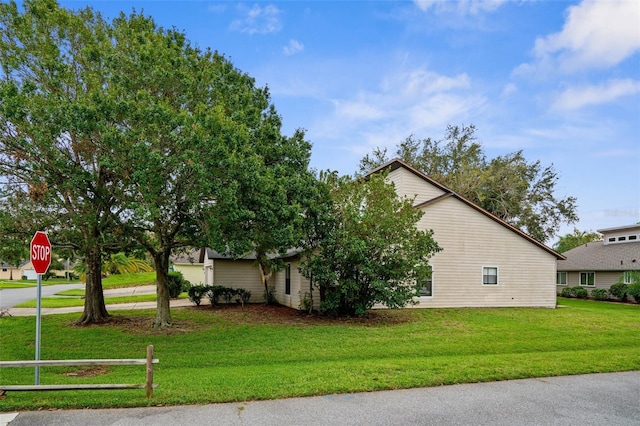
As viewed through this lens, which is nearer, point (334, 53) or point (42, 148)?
point (42, 148)

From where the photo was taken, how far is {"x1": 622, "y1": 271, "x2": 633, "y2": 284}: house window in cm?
2759

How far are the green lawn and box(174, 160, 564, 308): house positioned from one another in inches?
89.4

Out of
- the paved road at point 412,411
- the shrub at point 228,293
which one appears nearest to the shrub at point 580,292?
the shrub at point 228,293

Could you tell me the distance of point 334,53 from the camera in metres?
16.8

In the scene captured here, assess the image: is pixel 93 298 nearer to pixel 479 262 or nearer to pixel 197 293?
pixel 197 293

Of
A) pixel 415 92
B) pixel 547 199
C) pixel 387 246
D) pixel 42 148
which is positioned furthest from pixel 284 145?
pixel 547 199

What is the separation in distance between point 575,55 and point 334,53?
31.2ft

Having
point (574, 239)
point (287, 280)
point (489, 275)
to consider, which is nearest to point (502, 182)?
point (489, 275)

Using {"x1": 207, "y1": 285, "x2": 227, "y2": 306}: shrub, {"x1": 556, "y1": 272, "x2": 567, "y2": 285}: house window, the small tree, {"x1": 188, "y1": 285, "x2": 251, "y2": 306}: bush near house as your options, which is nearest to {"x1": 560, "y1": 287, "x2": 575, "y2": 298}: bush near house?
{"x1": 556, "y1": 272, "x2": 567, "y2": 285}: house window

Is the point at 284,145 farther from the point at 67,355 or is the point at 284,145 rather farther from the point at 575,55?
the point at 575,55

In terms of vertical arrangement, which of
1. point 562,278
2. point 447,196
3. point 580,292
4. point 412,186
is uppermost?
point 412,186

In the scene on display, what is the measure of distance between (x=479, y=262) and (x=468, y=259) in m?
0.62

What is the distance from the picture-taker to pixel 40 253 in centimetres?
722

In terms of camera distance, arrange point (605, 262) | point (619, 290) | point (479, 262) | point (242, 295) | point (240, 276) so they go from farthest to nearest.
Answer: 1. point (605, 262)
2. point (619, 290)
3. point (240, 276)
4. point (242, 295)
5. point (479, 262)
